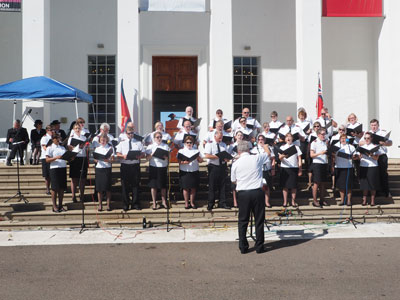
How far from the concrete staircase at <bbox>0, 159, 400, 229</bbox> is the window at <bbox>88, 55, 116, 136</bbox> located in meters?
5.18

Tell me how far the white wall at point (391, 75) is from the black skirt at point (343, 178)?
5216 millimetres

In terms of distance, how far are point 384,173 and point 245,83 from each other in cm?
740

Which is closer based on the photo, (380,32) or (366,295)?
(366,295)

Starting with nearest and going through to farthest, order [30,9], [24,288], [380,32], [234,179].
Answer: [24,288] → [234,179] → [30,9] → [380,32]

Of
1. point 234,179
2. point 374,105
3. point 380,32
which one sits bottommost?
point 234,179

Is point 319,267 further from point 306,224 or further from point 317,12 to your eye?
point 317,12

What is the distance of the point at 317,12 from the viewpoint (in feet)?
46.3

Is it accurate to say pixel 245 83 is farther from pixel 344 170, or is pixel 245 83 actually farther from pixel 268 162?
pixel 344 170

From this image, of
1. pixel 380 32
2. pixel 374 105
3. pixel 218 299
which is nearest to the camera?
pixel 218 299

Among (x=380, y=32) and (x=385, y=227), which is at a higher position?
(x=380, y=32)

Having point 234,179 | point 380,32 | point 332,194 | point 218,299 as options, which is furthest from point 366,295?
point 380,32

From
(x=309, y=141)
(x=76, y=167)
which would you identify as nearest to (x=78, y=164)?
(x=76, y=167)

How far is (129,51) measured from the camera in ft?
44.6

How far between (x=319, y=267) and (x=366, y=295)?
1.27 metres
